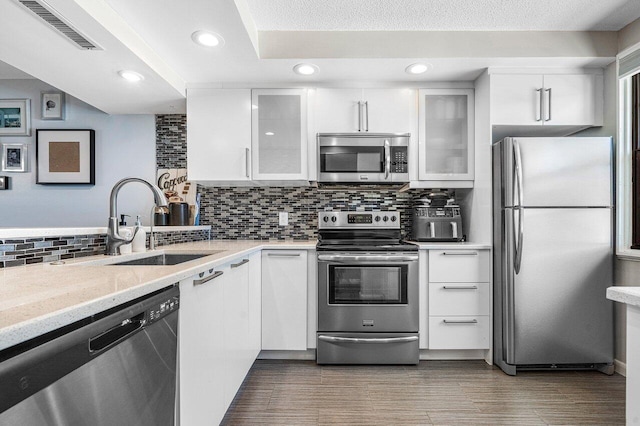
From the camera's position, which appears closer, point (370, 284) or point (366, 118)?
point (370, 284)

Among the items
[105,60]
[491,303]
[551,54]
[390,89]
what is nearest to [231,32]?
[105,60]

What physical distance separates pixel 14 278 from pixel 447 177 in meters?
2.59

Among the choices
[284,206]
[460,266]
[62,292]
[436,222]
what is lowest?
[460,266]

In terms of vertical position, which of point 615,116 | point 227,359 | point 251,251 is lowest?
point 227,359

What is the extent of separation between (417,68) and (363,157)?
28.9 inches

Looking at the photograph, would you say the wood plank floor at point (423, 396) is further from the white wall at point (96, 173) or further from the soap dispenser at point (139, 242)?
the white wall at point (96, 173)

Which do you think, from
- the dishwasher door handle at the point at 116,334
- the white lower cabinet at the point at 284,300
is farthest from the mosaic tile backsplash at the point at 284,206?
the dishwasher door handle at the point at 116,334

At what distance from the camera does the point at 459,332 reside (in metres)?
2.49

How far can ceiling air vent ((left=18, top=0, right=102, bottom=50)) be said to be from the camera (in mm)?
1479

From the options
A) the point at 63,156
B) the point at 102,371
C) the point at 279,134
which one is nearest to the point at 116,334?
the point at 102,371

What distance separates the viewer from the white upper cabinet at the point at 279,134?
2721mm

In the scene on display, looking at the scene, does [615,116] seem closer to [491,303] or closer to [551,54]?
[551,54]

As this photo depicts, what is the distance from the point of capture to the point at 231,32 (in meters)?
1.96

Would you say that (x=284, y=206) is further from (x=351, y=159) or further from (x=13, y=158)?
(x=13, y=158)
